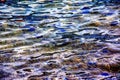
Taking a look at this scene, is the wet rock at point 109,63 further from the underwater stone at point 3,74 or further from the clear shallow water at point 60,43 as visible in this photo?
the underwater stone at point 3,74

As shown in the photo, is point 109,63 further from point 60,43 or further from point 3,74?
point 3,74

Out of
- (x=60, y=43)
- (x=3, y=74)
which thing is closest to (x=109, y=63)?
(x=60, y=43)

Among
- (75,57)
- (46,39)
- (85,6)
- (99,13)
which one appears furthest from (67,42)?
(85,6)

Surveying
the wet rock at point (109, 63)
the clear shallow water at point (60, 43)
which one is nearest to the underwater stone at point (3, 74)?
the clear shallow water at point (60, 43)

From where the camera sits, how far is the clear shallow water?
4.55m

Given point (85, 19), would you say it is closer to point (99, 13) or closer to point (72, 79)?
point (99, 13)

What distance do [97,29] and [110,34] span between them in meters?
0.61

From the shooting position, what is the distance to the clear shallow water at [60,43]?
455 centimetres

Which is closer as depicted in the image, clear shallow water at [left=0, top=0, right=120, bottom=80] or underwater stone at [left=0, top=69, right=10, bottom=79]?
underwater stone at [left=0, top=69, right=10, bottom=79]

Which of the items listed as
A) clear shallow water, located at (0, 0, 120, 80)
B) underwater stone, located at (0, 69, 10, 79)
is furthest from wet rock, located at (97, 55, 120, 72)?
underwater stone, located at (0, 69, 10, 79)

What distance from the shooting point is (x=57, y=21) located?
8.02m

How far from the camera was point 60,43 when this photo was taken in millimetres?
6039

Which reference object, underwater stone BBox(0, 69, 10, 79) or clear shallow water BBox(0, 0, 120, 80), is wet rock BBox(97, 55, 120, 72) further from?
underwater stone BBox(0, 69, 10, 79)

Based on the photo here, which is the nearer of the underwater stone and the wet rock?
the underwater stone
